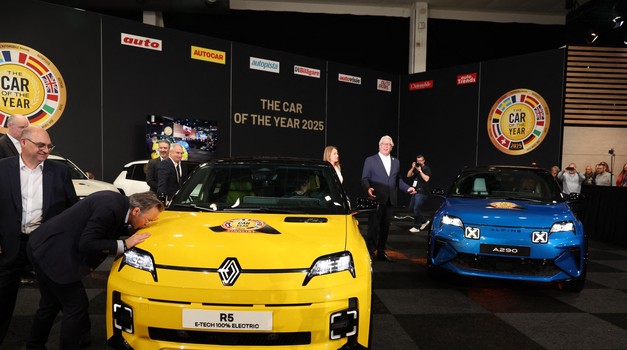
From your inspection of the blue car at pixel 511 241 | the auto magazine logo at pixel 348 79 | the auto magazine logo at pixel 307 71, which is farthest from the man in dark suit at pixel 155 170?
the auto magazine logo at pixel 348 79

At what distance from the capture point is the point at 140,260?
2.16m

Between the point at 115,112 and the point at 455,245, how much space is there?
8.09m

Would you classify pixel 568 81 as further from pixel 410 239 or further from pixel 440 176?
pixel 410 239

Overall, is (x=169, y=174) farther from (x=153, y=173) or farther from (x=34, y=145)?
(x=34, y=145)

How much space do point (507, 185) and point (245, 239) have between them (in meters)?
3.93

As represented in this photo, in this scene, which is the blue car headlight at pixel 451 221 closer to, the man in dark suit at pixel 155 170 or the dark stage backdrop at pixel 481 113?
the man in dark suit at pixel 155 170

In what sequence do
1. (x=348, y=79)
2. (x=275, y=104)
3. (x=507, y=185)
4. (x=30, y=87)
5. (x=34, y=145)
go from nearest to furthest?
(x=34, y=145)
(x=507, y=185)
(x=30, y=87)
(x=275, y=104)
(x=348, y=79)

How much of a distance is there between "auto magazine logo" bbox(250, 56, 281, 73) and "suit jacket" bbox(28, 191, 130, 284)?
9.59 m

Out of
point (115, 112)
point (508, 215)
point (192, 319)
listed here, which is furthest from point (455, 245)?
point (115, 112)

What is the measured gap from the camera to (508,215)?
13.4ft

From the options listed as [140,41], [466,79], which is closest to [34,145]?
[140,41]

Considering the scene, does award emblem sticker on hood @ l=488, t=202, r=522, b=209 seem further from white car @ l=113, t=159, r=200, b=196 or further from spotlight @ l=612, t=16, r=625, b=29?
spotlight @ l=612, t=16, r=625, b=29

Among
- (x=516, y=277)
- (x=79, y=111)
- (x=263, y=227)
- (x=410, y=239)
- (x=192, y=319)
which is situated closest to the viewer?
(x=192, y=319)

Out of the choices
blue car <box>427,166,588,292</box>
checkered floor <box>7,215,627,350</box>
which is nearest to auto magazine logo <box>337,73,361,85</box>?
checkered floor <box>7,215,627,350</box>
